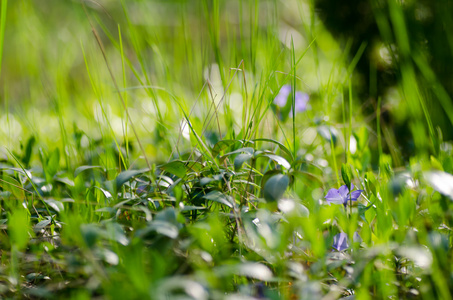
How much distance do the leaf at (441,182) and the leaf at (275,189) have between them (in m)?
0.19

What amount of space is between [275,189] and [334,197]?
0.21 meters

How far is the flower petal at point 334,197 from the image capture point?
0.76 m

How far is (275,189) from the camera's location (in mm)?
603

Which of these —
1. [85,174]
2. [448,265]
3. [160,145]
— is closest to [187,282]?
[448,265]

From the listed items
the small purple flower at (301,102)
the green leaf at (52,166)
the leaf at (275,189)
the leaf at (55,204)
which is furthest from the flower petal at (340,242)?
the small purple flower at (301,102)

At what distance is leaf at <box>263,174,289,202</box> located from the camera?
0.60 metres

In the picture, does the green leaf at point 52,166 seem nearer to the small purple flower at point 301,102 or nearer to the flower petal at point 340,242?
the flower petal at point 340,242

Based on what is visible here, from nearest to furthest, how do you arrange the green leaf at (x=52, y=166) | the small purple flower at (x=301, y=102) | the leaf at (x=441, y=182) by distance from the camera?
the leaf at (x=441, y=182) < the green leaf at (x=52, y=166) < the small purple flower at (x=301, y=102)

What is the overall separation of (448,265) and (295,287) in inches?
8.2

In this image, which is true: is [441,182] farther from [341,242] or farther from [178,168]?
[178,168]

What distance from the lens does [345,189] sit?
765mm

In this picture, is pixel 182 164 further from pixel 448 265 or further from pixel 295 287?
pixel 448 265

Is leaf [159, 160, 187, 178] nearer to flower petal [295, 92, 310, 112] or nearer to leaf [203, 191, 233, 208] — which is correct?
leaf [203, 191, 233, 208]

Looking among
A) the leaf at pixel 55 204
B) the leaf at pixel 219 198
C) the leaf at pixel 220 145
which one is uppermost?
the leaf at pixel 220 145
